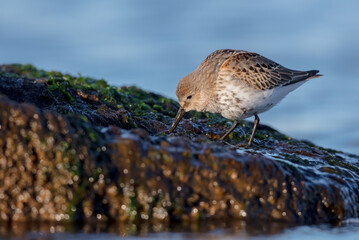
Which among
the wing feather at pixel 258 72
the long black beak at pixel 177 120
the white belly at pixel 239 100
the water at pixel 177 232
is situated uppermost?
the wing feather at pixel 258 72

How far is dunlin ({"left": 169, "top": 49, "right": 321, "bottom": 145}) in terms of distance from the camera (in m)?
7.86

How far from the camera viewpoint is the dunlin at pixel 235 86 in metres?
7.86

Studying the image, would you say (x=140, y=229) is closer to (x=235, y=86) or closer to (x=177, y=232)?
(x=177, y=232)

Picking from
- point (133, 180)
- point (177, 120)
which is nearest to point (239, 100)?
point (177, 120)

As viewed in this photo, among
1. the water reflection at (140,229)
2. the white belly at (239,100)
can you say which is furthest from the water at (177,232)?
the white belly at (239,100)

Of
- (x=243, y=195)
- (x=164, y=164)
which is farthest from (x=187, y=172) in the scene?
(x=243, y=195)

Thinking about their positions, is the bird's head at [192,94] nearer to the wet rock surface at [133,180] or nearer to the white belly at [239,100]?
the white belly at [239,100]

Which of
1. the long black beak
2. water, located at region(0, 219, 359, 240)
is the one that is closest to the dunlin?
the long black beak

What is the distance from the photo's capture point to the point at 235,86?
789 cm

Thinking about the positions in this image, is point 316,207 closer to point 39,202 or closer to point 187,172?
point 187,172

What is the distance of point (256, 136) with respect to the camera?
813 centimetres

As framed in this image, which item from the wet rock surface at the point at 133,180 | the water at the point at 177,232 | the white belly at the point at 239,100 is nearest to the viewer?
the water at the point at 177,232

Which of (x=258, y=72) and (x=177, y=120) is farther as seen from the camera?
(x=258, y=72)

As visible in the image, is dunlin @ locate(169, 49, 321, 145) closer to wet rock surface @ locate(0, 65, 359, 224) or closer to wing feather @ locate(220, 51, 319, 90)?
wing feather @ locate(220, 51, 319, 90)
